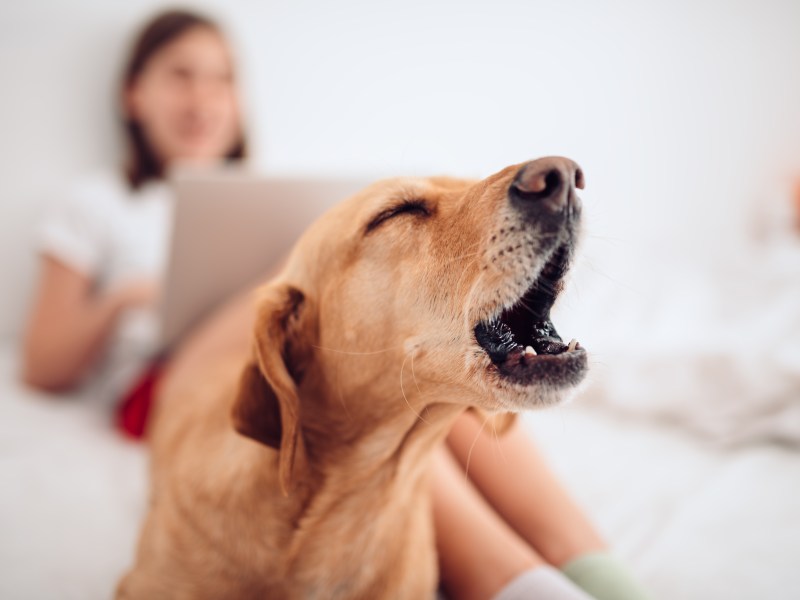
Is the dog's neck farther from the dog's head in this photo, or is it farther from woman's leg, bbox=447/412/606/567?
woman's leg, bbox=447/412/606/567

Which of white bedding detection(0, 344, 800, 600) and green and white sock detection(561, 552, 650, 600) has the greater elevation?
green and white sock detection(561, 552, 650, 600)

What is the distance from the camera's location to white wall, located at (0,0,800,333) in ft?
6.42

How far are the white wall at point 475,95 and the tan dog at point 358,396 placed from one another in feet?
1.94

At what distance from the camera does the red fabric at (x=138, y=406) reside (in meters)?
1.62

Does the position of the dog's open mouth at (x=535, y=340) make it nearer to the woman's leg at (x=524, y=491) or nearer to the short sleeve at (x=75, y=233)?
the woman's leg at (x=524, y=491)

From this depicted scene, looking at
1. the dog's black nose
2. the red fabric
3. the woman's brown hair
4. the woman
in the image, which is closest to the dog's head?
the dog's black nose

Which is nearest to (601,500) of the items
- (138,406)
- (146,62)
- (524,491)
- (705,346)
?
(524,491)

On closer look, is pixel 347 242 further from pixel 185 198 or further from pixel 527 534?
pixel 185 198

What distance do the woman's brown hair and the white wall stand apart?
8 centimetres

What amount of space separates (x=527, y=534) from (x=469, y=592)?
0.17m

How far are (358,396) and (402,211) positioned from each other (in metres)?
0.30

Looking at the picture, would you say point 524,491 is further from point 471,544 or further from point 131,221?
point 131,221

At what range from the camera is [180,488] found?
3.09 ft

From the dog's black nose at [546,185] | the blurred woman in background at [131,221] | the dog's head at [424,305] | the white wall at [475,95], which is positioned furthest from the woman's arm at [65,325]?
the dog's black nose at [546,185]
